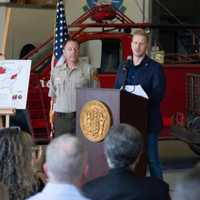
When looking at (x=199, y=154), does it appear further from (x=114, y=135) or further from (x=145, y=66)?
(x=114, y=135)

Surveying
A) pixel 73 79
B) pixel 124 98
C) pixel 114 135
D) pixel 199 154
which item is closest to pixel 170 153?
Answer: pixel 199 154

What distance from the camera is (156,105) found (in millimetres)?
5805

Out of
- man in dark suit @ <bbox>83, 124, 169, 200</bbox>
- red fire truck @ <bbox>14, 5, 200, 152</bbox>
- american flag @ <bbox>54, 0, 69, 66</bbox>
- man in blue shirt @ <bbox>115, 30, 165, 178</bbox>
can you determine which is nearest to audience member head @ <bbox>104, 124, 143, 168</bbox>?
man in dark suit @ <bbox>83, 124, 169, 200</bbox>

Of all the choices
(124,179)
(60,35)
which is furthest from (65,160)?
(60,35)

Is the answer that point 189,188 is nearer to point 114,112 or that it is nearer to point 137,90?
point 114,112

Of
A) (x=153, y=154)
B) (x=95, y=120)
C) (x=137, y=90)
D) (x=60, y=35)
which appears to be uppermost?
(x=60, y=35)

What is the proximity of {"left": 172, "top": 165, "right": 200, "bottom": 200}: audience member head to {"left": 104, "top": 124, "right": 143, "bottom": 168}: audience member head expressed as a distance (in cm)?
87

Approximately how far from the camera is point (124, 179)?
318cm

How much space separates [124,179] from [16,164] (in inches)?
27.9

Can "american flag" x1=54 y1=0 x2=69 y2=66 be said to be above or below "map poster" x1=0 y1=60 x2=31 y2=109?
above

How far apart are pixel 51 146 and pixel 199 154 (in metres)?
6.30

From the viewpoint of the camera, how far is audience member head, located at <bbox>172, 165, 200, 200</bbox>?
2.31 meters

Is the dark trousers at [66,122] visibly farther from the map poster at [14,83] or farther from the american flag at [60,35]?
the american flag at [60,35]

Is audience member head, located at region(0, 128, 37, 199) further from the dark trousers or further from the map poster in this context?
the map poster
